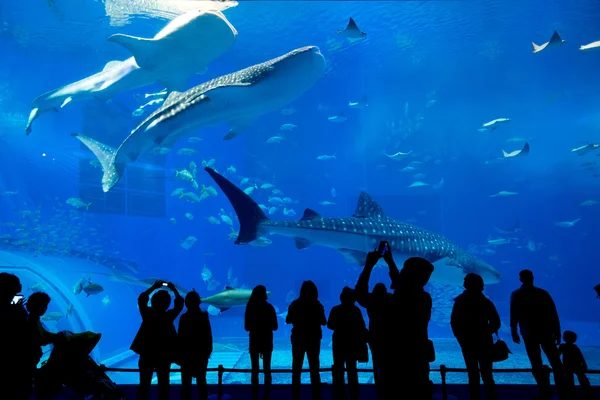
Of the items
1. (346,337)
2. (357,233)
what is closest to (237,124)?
(357,233)

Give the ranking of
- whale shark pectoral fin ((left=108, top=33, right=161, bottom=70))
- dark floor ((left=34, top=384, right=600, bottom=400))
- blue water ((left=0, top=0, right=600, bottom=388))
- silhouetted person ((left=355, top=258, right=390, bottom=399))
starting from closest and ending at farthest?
silhouetted person ((left=355, top=258, right=390, bottom=399)) < dark floor ((left=34, top=384, right=600, bottom=400)) < whale shark pectoral fin ((left=108, top=33, right=161, bottom=70)) < blue water ((left=0, top=0, right=600, bottom=388))

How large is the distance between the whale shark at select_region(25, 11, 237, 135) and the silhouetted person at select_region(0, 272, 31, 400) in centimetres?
418

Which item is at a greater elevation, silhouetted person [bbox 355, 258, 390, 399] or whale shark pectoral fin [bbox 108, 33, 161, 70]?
whale shark pectoral fin [bbox 108, 33, 161, 70]

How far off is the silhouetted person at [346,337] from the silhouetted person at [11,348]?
6.46 feet

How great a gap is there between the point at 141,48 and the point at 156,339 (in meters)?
4.66

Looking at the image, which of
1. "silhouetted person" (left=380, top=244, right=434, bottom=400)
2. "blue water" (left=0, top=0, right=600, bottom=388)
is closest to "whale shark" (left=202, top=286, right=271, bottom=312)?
"silhouetted person" (left=380, top=244, right=434, bottom=400)

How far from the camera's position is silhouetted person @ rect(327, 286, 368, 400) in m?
2.97

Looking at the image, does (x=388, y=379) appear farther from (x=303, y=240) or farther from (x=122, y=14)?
(x=122, y=14)

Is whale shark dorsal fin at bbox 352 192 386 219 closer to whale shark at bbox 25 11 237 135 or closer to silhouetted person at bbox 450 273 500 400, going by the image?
whale shark at bbox 25 11 237 135

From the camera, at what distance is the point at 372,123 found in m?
26.2

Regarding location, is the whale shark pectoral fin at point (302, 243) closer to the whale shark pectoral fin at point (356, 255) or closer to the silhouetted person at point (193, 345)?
the whale shark pectoral fin at point (356, 255)

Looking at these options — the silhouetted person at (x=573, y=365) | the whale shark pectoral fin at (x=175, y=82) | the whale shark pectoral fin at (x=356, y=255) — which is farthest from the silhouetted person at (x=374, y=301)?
the whale shark pectoral fin at (x=175, y=82)

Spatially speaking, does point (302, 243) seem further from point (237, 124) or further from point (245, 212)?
point (237, 124)

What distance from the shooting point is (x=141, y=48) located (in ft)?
18.8
